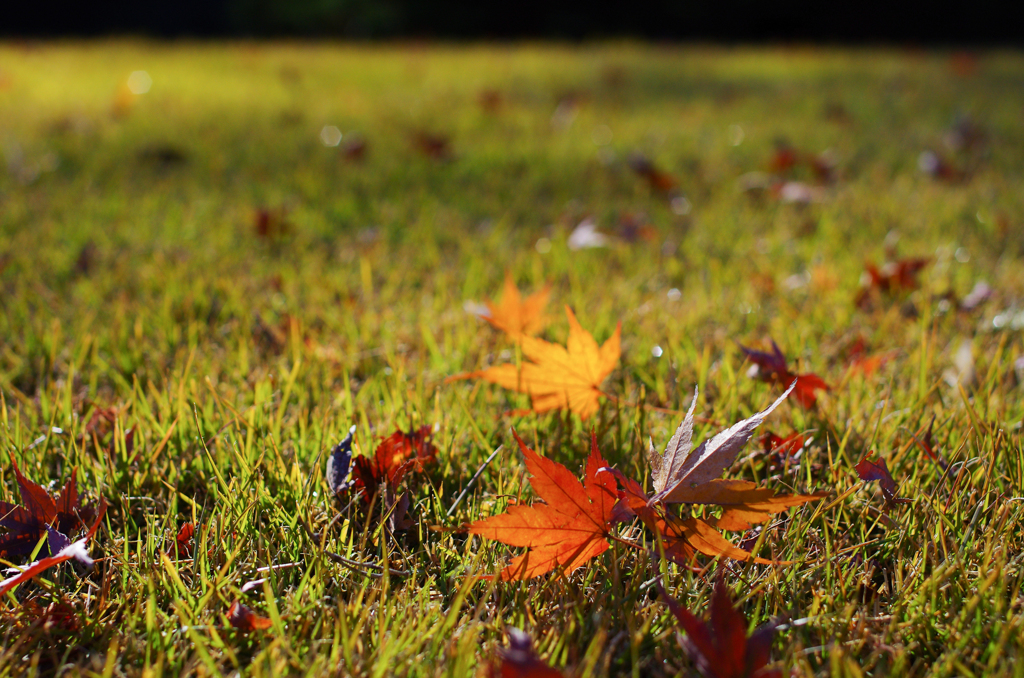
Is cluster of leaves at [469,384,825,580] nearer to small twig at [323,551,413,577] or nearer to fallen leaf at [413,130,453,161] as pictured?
small twig at [323,551,413,577]

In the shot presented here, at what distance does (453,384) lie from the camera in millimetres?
1222

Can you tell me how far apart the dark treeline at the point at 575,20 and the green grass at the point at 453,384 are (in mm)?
13367

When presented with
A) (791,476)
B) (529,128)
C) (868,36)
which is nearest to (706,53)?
(529,128)

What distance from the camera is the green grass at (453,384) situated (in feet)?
2.39

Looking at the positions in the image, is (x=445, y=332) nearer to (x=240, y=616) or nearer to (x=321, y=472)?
(x=321, y=472)

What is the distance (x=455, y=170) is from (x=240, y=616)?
246 cm

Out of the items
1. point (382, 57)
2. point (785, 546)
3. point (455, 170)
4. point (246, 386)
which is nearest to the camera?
point (785, 546)

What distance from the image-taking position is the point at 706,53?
8008mm

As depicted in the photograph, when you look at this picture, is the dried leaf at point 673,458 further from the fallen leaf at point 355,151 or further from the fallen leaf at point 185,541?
the fallen leaf at point 355,151

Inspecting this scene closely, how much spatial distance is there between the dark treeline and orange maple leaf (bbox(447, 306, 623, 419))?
51.3ft

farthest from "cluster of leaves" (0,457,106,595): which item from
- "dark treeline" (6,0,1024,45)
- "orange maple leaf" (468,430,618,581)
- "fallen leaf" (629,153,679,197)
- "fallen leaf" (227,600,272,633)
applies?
"dark treeline" (6,0,1024,45)

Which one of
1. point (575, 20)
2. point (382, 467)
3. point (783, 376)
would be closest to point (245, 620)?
point (382, 467)

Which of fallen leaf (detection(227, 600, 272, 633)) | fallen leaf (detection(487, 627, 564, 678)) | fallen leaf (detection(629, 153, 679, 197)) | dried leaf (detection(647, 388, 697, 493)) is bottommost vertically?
fallen leaf (detection(227, 600, 272, 633))

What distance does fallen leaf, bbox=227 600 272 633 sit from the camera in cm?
72
